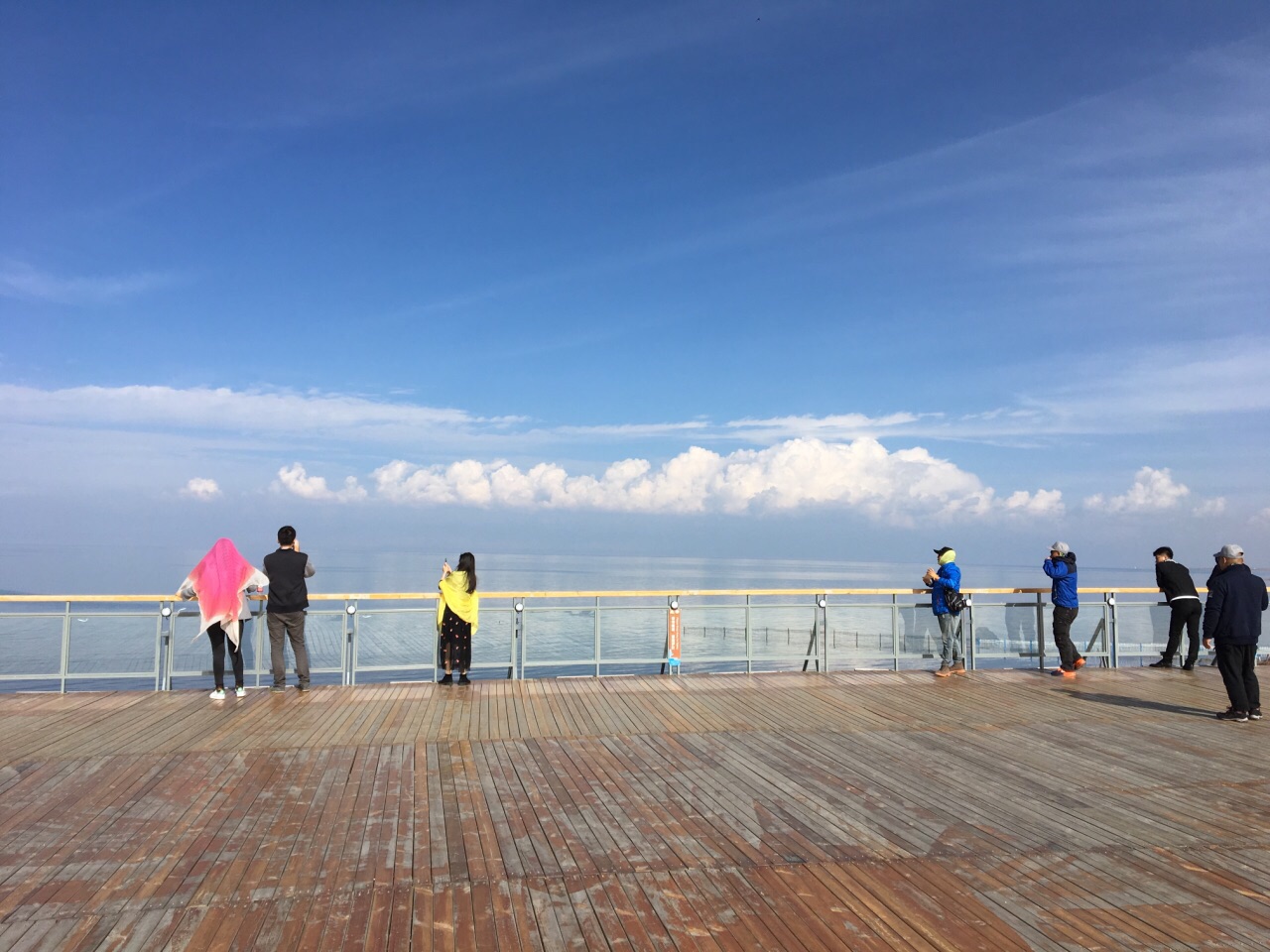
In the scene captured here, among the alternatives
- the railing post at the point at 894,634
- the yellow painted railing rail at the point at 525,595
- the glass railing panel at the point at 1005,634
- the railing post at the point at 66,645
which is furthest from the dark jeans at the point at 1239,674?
the railing post at the point at 66,645

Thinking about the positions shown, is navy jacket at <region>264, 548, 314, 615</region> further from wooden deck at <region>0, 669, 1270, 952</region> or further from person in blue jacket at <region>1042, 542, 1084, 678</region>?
person in blue jacket at <region>1042, 542, 1084, 678</region>

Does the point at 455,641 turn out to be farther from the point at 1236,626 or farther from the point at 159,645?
the point at 1236,626

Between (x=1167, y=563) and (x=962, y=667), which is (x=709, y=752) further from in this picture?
(x=1167, y=563)

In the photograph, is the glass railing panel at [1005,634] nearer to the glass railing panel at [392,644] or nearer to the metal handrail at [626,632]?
the metal handrail at [626,632]

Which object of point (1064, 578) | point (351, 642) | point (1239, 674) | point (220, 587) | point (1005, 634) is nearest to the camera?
point (1239, 674)

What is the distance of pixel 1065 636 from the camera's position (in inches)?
426

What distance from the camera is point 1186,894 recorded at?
162 inches

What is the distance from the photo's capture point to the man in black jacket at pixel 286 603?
907 cm

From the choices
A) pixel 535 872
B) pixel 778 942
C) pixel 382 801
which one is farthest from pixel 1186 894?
pixel 382 801

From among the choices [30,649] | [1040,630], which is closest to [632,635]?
[1040,630]

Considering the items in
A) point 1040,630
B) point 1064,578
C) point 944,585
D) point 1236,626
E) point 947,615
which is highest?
point 1064,578

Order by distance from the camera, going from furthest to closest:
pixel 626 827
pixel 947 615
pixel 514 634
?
1. pixel 947 615
2. pixel 514 634
3. pixel 626 827

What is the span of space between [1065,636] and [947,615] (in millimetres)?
1445

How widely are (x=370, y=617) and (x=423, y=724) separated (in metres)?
2.55
